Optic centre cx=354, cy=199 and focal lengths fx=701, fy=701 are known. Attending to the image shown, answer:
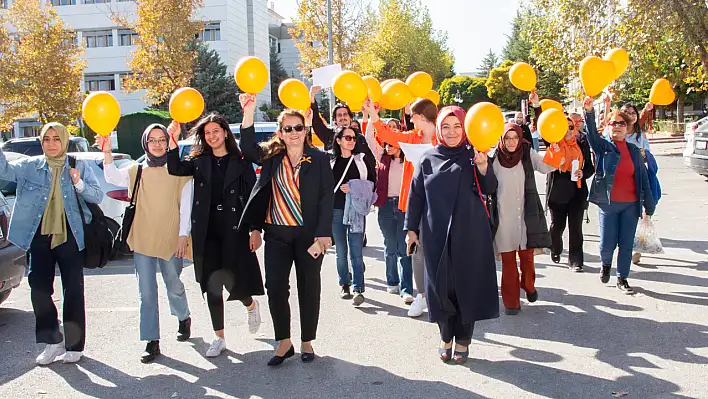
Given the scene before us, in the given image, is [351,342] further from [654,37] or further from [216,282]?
[654,37]

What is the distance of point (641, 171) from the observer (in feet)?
23.0

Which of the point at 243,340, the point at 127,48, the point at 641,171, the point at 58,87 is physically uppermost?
the point at 127,48

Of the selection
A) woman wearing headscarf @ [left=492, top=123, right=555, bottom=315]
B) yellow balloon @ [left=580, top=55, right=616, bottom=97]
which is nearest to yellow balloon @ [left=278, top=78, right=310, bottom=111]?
woman wearing headscarf @ [left=492, top=123, right=555, bottom=315]

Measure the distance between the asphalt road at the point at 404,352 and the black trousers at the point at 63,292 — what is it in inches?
9.2

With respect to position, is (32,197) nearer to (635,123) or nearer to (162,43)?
(635,123)

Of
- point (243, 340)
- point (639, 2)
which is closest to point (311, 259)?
point (243, 340)

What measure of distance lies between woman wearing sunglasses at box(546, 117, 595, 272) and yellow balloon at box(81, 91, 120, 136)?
4742mm

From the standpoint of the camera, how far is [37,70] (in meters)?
29.9

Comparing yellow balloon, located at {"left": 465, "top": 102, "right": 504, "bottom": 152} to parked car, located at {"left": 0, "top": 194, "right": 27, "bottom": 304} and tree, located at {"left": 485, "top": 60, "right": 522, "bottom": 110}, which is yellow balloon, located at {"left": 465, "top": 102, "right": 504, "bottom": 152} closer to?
parked car, located at {"left": 0, "top": 194, "right": 27, "bottom": 304}

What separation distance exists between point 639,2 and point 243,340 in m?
18.1

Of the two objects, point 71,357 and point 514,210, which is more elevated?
point 514,210

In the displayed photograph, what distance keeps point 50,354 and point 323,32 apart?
25950mm

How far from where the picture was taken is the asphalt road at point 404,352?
466 centimetres

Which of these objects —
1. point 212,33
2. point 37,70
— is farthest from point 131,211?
point 212,33
